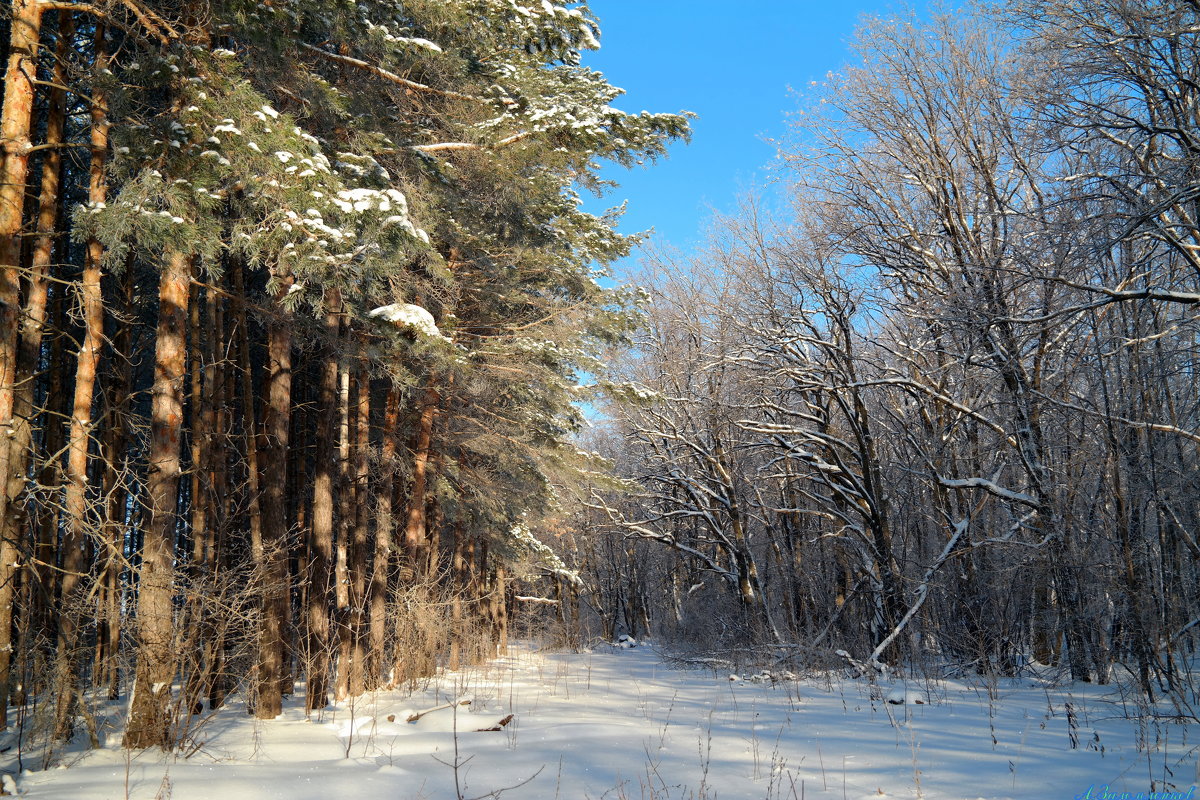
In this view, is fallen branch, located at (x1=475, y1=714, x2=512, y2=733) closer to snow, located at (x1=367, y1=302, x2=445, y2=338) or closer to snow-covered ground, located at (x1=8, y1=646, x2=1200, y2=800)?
snow-covered ground, located at (x1=8, y1=646, x2=1200, y2=800)

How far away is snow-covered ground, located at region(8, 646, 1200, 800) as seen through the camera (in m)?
5.20

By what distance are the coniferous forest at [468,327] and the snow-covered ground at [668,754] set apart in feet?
2.16

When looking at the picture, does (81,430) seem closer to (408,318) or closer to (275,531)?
(275,531)

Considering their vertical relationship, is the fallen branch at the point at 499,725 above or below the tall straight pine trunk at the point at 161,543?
below

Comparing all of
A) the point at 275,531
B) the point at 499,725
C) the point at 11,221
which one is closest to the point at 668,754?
Result: the point at 499,725

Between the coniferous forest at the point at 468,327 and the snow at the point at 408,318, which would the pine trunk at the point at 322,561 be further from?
the snow at the point at 408,318

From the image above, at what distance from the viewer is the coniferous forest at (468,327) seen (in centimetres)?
629

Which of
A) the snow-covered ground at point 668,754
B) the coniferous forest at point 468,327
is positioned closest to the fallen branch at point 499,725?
the snow-covered ground at point 668,754

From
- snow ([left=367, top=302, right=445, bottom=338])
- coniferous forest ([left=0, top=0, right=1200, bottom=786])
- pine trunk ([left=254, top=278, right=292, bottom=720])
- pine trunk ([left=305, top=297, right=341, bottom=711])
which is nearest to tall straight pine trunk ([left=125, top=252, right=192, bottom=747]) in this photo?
coniferous forest ([left=0, top=0, right=1200, bottom=786])

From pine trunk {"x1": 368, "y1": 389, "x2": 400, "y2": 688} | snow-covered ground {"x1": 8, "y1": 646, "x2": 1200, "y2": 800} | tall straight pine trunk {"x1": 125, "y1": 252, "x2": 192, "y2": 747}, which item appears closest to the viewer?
snow-covered ground {"x1": 8, "y1": 646, "x2": 1200, "y2": 800}

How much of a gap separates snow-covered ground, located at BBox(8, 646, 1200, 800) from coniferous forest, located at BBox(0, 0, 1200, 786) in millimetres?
657

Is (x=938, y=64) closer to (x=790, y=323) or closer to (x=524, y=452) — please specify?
(x=790, y=323)

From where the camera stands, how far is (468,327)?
1226 cm

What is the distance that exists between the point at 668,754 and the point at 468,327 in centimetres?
786
